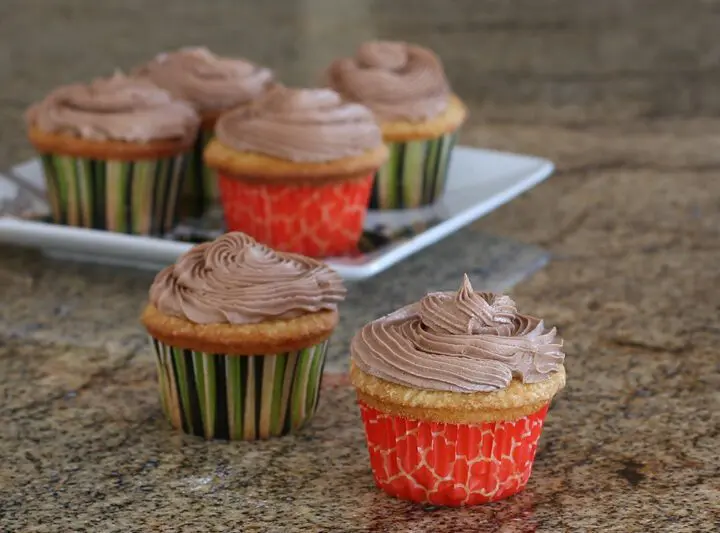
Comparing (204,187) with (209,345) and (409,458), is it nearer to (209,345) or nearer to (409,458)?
(209,345)

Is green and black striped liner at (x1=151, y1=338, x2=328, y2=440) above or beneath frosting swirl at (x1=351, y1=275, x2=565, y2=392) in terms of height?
beneath

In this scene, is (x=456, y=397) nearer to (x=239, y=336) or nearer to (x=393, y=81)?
(x=239, y=336)

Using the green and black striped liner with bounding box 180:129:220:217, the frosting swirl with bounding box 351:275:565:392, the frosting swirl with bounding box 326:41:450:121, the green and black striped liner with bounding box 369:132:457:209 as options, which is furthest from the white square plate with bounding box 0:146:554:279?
the frosting swirl with bounding box 351:275:565:392

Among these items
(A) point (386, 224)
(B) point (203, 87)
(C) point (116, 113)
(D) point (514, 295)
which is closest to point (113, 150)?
(C) point (116, 113)

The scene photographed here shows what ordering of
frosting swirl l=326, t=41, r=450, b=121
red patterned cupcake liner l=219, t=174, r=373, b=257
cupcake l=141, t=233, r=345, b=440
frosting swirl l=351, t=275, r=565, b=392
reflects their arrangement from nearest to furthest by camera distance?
frosting swirl l=351, t=275, r=565, b=392 < cupcake l=141, t=233, r=345, b=440 < red patterned cupcake liner l=219, t=174, r=373, b=257 < frosting swirl l=326, t=41, r=450, b=121

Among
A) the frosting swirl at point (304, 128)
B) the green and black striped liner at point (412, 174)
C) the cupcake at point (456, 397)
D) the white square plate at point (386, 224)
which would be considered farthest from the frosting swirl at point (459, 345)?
the green and black striped liner at point (412, 174)

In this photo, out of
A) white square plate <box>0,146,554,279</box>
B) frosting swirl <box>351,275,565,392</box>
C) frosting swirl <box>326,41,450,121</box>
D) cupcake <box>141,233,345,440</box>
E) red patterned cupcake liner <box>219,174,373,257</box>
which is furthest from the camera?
frosting swirl <box>326,41,450,121</box>

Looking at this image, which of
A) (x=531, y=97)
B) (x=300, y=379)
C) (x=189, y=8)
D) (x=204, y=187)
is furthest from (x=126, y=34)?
(x=300, y=379)

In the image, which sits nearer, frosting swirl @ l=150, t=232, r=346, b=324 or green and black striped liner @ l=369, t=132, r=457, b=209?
frosting swirl @ l=150, t=232, r=346, b=324

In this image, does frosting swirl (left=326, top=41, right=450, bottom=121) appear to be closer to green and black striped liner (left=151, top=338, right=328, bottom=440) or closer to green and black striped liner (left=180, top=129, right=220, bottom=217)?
green and black striped liner (left=180, top=129, right=220, bottom=217)
